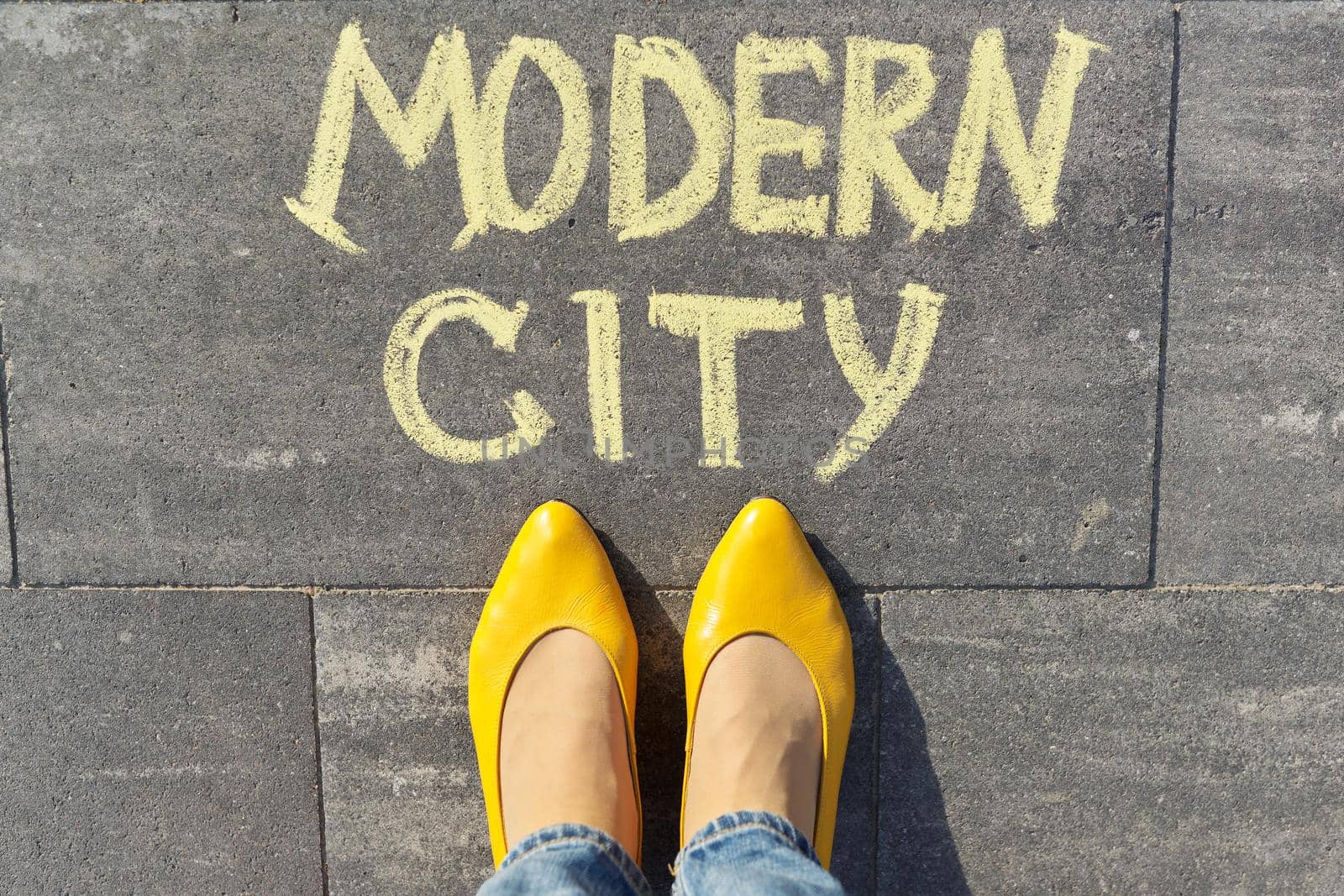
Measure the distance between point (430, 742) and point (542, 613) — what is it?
0.50 meters

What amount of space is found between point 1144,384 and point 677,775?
1.61 meters

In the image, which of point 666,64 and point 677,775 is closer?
point 666,64

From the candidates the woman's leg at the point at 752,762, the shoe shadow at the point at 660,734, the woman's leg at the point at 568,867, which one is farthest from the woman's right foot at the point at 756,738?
the woman's leg at the point at 568,867

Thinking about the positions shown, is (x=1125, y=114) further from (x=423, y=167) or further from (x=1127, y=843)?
(x=1127, y=843)

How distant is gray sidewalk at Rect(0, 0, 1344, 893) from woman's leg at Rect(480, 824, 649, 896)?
32cm

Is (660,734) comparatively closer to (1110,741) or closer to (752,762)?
(752,762)

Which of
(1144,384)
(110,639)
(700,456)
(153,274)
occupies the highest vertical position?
(153,274)

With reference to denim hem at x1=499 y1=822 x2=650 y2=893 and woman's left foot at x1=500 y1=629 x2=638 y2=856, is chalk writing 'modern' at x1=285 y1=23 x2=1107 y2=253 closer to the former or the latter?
woman's left foot at x1=500 y1=629 x2=638 y2=856

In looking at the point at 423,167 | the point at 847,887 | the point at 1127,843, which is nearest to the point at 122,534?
the point at 423,167

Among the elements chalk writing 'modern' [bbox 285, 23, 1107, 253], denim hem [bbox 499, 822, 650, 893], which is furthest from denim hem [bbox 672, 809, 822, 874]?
chalk writing 'modern' [bbox 285, 23, 1107, 253]

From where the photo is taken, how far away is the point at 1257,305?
188 cm

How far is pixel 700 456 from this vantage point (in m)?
1.92

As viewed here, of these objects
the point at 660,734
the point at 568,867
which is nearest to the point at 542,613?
the point at 660,734

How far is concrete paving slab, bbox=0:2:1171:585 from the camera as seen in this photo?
1.83m
